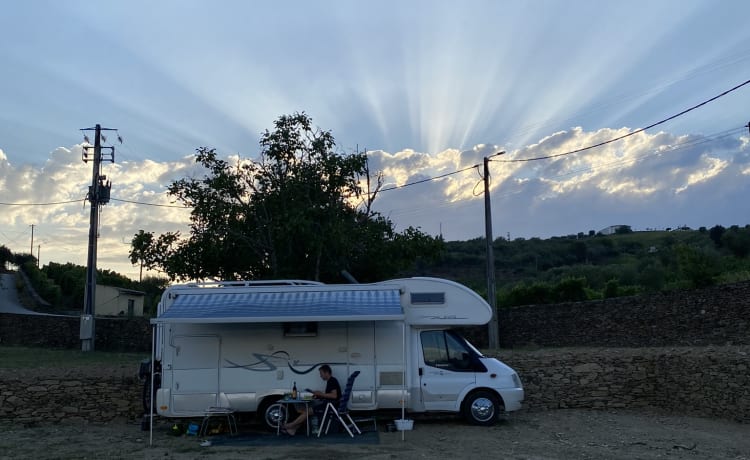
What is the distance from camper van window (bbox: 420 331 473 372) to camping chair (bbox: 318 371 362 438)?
4.68 ft

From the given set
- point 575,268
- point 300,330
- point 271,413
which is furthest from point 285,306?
point 575,268

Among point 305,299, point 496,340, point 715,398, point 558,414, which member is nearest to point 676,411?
point 715,398

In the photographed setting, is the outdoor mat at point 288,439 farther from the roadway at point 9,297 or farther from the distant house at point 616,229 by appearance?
the distant house at point 616,229

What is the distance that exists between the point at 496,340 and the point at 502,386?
12.0 metres

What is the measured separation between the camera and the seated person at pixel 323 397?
10133mm

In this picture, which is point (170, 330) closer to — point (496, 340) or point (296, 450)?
point (296, 450)

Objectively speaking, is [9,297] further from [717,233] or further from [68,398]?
[717,233]

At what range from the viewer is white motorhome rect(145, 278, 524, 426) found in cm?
1051

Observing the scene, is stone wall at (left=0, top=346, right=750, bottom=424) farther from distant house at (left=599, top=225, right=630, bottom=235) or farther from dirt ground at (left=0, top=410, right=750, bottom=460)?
distant house at (left=599, top=225, right=630, bottom=235)

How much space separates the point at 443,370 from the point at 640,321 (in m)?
12.8

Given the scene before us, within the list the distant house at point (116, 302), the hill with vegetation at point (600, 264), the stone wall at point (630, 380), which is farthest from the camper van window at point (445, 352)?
the distant house at point (116, 302)

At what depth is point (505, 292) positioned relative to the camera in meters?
33.5

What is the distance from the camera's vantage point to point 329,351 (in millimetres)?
10836

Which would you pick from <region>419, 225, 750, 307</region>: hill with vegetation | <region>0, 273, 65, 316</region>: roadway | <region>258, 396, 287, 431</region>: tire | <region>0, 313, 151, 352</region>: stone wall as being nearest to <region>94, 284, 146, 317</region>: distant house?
<region>0, 273, 65, 316</region>: roadway
